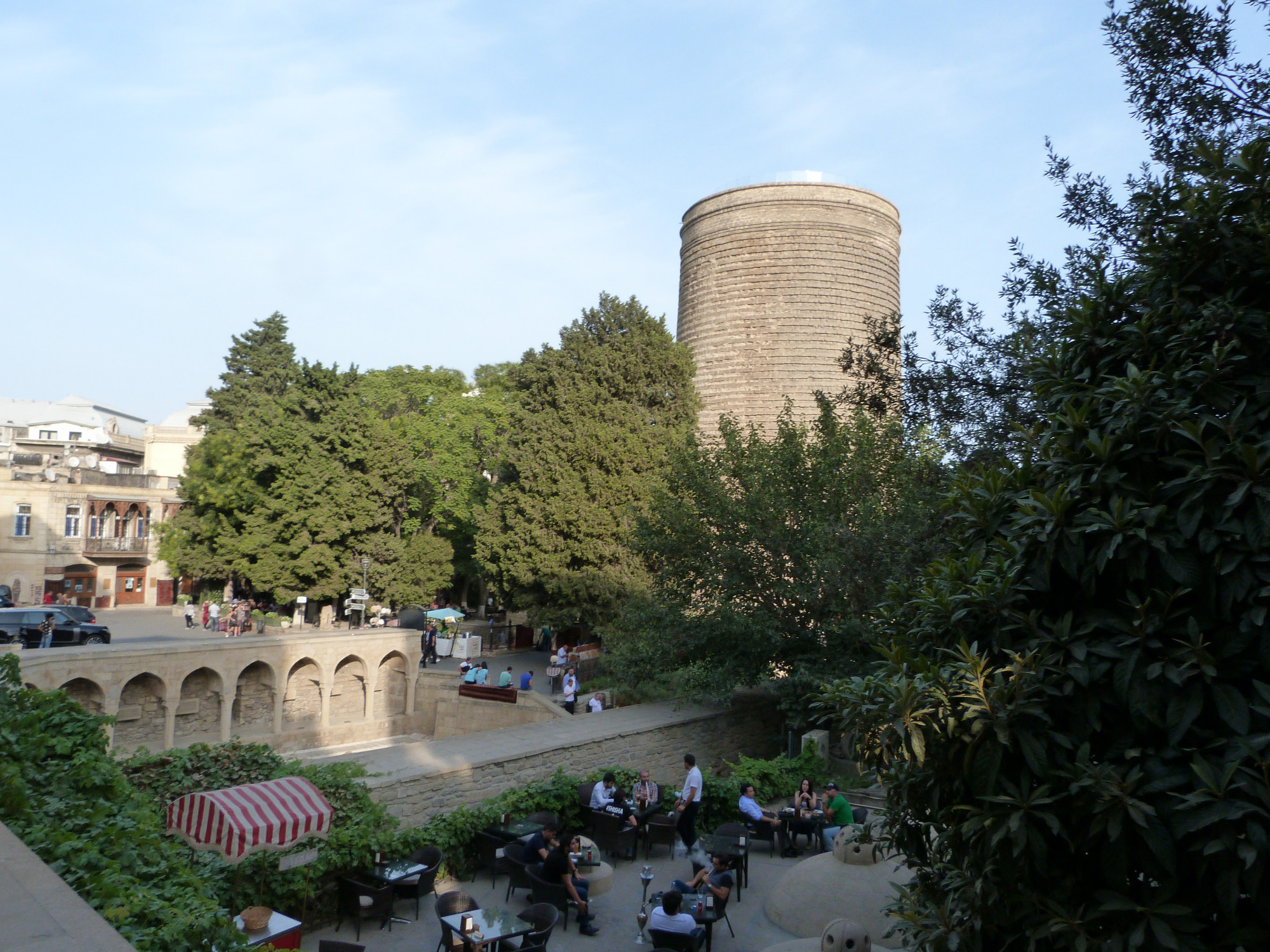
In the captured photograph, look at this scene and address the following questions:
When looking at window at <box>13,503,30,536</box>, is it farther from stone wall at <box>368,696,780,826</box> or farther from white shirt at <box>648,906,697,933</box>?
white shirt at <box>648,906,697,933</box>

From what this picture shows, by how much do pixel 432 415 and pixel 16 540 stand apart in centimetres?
1953

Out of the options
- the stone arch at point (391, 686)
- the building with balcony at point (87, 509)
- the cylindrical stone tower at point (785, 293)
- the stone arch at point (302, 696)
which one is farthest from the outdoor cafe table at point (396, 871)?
the building with balcony at point (87, 509)

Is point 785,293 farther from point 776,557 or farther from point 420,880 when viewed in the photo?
point 420,880

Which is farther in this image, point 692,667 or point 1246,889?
point 692,667

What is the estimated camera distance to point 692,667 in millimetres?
17828

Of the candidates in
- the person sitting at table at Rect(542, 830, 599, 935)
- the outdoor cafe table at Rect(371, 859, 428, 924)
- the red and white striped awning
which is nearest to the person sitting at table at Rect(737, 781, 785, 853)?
the person sitting at table at Rect(542, 830, 599, 935)

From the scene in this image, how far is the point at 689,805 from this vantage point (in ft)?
38.4

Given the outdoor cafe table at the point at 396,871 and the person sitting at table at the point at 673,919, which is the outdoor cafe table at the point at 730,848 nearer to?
the person sitting at table at the point at 673,919

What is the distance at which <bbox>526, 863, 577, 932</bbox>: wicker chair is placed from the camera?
9148mm

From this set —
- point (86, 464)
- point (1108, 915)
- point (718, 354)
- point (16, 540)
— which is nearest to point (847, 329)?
point (718, 354)

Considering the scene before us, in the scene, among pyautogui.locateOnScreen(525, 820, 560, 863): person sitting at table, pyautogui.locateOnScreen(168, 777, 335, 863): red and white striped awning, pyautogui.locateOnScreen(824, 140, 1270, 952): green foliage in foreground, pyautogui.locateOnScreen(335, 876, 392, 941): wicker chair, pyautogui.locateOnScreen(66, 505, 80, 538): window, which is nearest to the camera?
pyautogui.locateOnScreen(824, 140, 1270, 952): green foliage in foreground

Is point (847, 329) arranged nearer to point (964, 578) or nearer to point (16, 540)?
point (964, 578)

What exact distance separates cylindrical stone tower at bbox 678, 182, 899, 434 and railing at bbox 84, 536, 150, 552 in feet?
101

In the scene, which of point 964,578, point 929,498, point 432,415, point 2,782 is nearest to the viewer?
point 964,578
